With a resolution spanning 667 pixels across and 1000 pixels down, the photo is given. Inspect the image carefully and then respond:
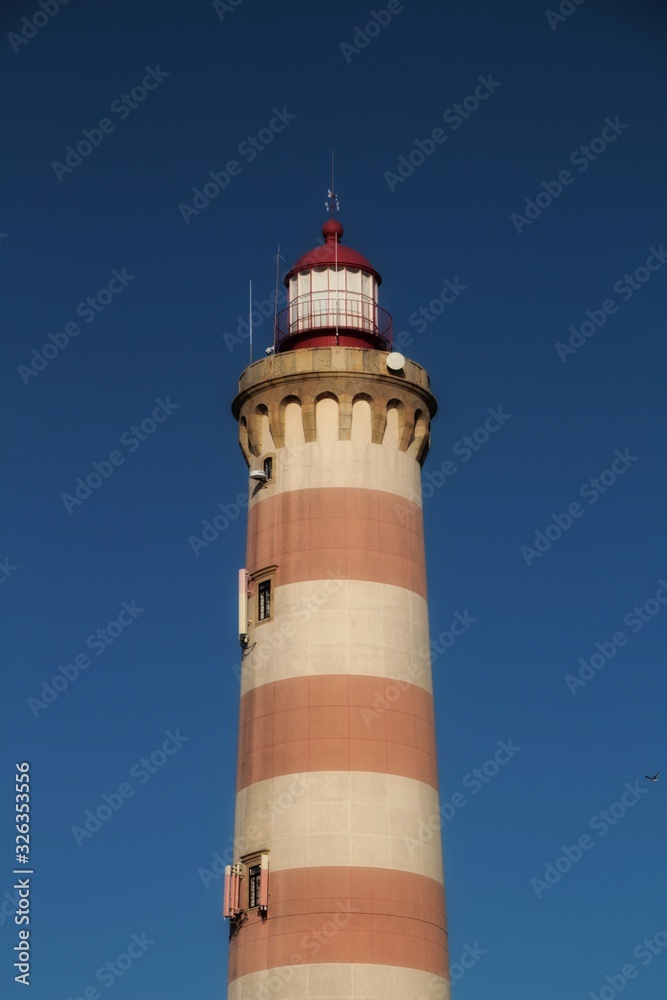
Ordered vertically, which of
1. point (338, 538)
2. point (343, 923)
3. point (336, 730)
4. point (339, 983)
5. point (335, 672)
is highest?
point (338, 538)

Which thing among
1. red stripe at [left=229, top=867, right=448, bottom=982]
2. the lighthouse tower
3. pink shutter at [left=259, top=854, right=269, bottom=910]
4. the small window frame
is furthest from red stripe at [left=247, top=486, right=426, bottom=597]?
red stripe at [left=229, top=867, right=448, bottom=982]

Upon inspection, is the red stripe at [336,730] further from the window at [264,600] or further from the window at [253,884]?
the window at [253,884]

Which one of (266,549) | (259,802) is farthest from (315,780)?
(266,549)

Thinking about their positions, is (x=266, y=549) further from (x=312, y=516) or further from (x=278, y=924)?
(x=278, y=924)

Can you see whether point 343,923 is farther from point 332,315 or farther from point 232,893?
point 332,315

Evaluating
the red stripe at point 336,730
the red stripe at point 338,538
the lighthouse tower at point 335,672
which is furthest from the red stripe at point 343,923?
the red stripe at point 338,538

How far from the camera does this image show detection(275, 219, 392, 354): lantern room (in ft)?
135

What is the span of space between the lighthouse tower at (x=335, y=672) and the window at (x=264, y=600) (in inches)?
1.7

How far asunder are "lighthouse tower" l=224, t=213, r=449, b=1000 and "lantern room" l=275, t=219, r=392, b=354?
0.20 ft

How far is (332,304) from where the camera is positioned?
4122 centimetres

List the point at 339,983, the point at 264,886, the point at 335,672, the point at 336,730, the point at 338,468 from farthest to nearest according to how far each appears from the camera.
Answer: the point at 338,468 → the point at 335,672 → the point at 336,730 → the point at 264,886 → the point at 339,983

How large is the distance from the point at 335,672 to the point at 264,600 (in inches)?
128

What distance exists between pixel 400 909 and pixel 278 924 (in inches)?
118

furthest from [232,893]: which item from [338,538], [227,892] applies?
[338,538]
